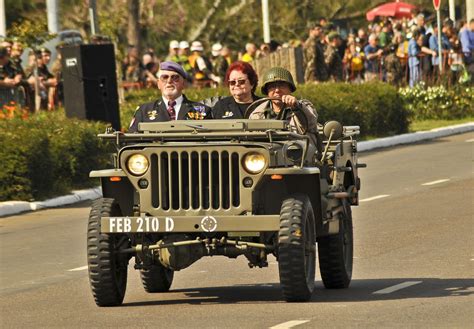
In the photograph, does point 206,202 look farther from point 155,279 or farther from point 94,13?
point 94,13

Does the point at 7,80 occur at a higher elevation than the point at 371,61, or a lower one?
higher

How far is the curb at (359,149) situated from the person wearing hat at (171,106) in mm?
7501

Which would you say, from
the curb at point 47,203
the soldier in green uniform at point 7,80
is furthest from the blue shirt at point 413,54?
the curb at point 47,203

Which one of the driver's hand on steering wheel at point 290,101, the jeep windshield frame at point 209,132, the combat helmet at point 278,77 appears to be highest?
the combat helmet at point 278,77

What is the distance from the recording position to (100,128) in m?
22.8

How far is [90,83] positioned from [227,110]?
1246 cm

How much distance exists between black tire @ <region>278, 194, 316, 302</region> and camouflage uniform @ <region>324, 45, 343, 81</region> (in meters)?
25.1

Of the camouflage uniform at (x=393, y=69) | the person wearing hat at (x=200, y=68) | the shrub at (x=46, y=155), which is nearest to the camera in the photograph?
the shrub at (x=46, y=155)

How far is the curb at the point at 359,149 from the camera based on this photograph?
65.1 feet

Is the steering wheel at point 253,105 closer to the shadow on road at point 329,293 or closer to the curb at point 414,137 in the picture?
the shadow on road at point 329,293

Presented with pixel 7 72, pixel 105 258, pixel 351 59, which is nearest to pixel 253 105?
pixel 105 258

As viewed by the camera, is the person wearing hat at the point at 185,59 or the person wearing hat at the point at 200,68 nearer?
the person wearing hat at the point at 200,68

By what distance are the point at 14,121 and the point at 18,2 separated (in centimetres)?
3029

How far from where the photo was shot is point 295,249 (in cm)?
1048
